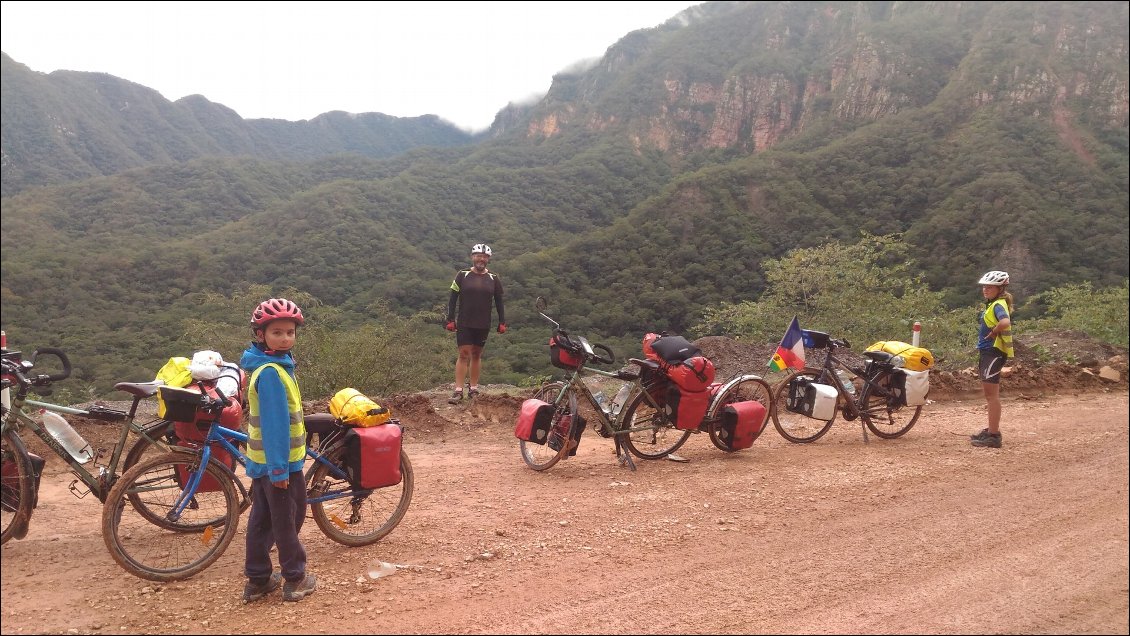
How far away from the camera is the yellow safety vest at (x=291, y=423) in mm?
2939

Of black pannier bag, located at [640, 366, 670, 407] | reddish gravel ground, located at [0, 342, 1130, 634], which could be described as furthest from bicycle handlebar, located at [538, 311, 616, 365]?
reddish gravel ground, located at [0, 342, 1130, 634]

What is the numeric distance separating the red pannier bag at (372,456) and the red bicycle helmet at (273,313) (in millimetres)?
811

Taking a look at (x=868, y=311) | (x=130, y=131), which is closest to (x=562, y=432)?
(x=868, y=311)

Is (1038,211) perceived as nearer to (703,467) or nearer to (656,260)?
(656,260)

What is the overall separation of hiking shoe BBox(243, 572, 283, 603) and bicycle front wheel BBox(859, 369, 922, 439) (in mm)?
5117

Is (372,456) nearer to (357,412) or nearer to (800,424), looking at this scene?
(357,412)

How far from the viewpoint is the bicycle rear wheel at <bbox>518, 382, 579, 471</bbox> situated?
199 inches

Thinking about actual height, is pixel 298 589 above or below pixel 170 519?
below

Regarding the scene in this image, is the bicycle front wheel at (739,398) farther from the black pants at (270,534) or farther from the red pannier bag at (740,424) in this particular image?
the black pants at (270,534)

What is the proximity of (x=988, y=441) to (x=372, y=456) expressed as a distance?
5190 mm

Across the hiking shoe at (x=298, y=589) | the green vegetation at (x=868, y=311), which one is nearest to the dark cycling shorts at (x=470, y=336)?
the hiking shoe at (x=298, y=589)

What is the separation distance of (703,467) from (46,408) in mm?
4396

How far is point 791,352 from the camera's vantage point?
5.96 meters

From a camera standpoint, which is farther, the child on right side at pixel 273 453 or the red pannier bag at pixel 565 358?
the red pannier bag at pixel 565 358
